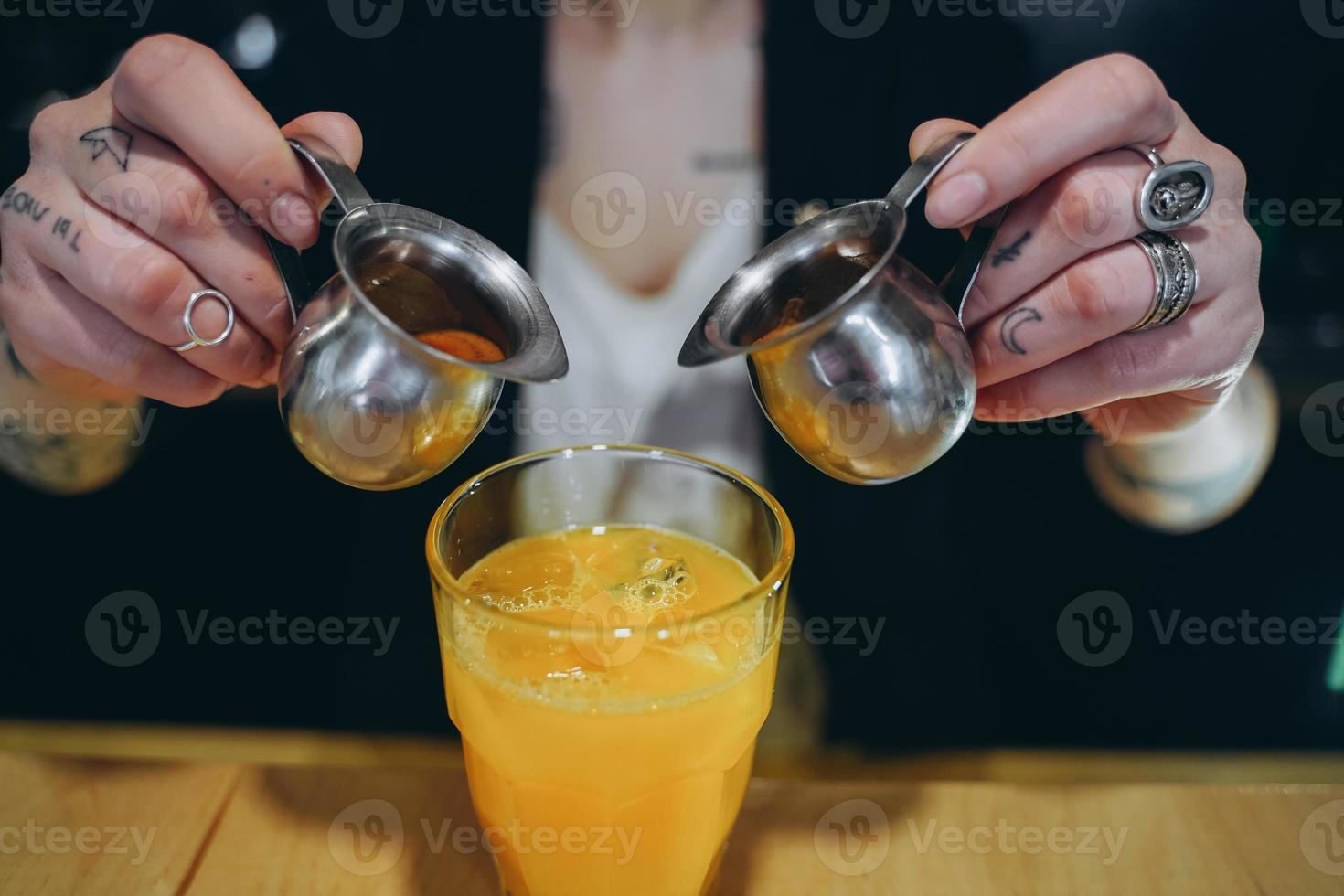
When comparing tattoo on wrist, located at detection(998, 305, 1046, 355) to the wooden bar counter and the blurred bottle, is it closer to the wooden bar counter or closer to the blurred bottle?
the wooden bar counter

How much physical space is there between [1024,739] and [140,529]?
2.23m

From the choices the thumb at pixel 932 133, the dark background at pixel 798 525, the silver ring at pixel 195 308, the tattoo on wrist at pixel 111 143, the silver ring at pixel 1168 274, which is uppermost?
the thumb at pixel 932 133

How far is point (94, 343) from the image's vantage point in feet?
3.75

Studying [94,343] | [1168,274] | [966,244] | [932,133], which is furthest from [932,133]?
[94,343]

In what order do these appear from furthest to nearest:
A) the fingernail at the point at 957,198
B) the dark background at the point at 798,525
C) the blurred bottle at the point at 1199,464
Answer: the dark background at the point at 798,525, the blurred bottle at the point at 1199,464, the fingernail at the point at 957,198

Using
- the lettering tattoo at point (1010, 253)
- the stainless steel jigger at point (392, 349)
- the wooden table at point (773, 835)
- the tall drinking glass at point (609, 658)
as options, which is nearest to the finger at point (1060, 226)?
the lettering tattoo at point (1010, 253)

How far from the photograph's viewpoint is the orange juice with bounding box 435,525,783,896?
87cm

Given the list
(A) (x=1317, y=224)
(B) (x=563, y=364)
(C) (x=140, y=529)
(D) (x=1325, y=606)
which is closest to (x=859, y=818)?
(B) (x=563, y=364)

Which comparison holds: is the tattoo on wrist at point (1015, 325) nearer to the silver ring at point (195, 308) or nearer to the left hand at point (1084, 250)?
the left hand at point (1084, 250)

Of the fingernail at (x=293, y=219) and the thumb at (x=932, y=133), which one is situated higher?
the thumb at (x=932, y=133)

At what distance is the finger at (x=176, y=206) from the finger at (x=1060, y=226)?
778 mm

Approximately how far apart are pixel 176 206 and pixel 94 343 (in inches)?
9.8

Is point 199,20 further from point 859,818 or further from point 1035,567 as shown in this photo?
point 1035,567

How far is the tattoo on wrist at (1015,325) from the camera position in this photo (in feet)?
3.43
